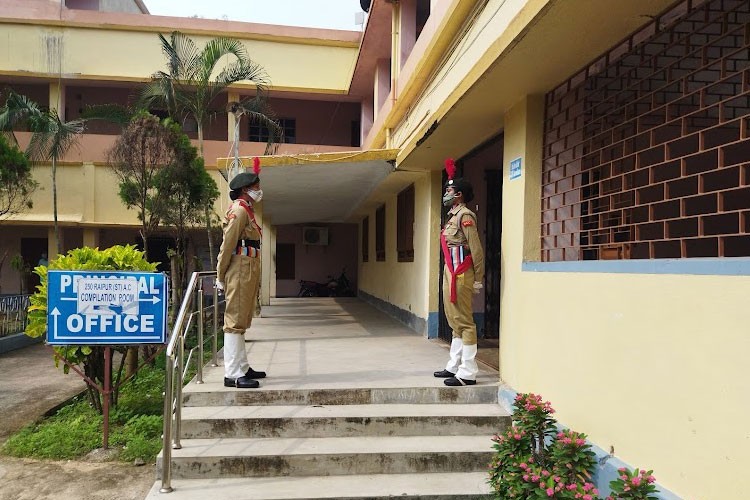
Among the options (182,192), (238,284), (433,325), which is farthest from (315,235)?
(238,284)

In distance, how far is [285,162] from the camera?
6.75 meters

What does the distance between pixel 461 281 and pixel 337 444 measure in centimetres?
162

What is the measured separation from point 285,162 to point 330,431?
3.65 meters

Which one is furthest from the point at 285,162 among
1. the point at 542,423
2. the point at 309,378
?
the point at 542,423

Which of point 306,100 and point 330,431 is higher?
point 306,100

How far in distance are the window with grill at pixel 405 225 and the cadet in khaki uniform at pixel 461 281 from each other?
3.74m

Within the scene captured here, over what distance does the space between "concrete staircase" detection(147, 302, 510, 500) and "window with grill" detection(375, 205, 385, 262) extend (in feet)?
21.0

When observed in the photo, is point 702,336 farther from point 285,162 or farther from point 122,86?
point 122,86

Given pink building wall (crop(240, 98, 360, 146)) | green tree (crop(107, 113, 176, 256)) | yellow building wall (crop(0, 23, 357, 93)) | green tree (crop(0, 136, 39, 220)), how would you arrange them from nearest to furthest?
green tree (crop(107, 113, 176, 256)) → green tree (crop(0, 136, 39, 220)) → yellow building wall (crop(0, 23, 357, 93)) → pink building wall (crop(240, 98, 360, 146))

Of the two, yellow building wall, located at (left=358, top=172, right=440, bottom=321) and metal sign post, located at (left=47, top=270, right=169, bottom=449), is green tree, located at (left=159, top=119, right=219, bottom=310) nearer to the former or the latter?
yellow building wall, located at (left=358, top=172, right=440, bottom=321)

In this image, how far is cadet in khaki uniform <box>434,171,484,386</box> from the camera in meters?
4.54

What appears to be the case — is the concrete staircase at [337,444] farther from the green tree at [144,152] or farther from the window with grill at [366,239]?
the window with grill at [366,239]

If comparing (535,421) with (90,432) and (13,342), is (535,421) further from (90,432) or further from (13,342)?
(13,342)

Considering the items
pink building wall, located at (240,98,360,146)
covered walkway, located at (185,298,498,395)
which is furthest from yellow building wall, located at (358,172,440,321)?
pink building wall, located at (240,98,360,146)
